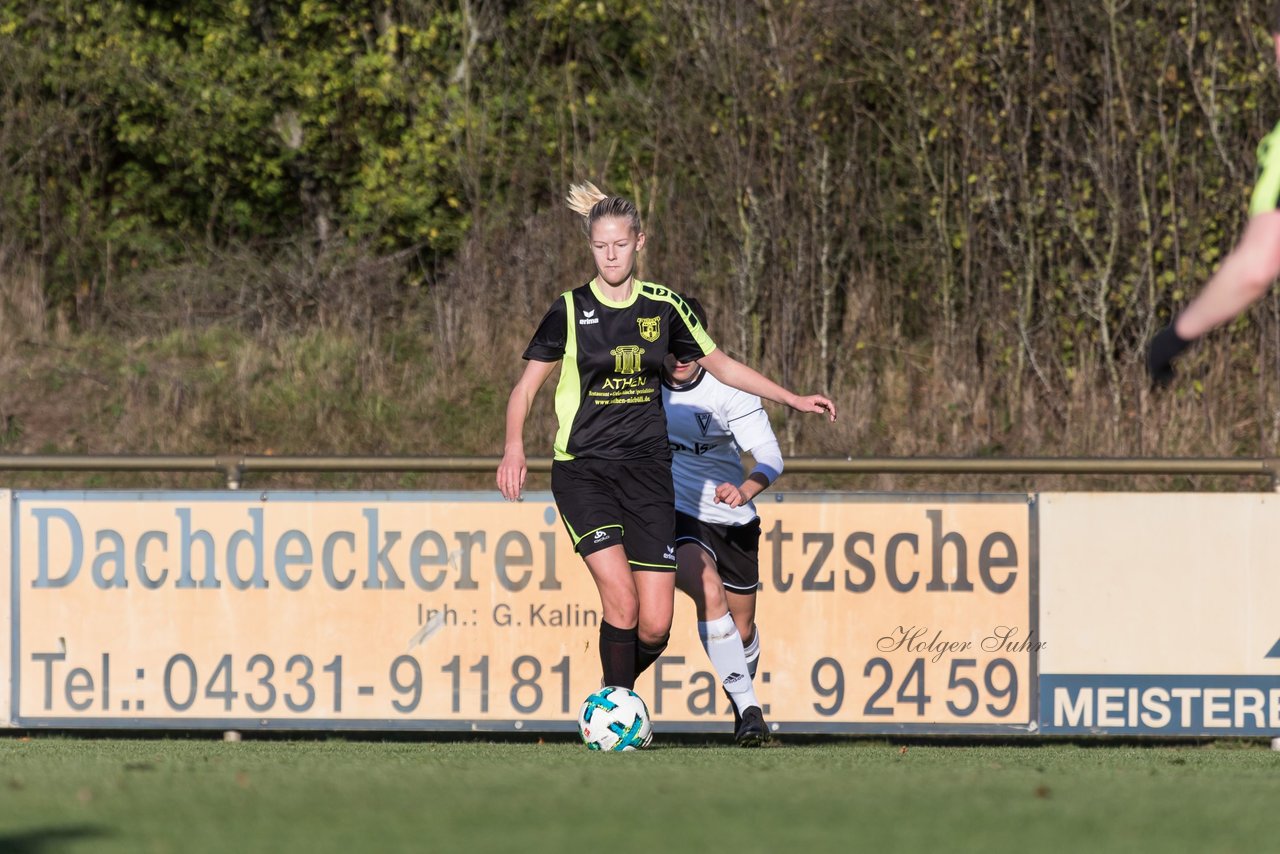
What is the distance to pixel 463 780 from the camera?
502cm

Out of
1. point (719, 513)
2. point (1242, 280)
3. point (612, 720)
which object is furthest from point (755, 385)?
point (1242, 280)

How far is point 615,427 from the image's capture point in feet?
22.6

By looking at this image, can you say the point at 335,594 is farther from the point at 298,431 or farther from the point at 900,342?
the point at 900,342

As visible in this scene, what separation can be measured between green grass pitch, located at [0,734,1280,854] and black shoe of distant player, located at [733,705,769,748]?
4.16 feet

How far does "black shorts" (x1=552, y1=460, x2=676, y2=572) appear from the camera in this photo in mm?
6816

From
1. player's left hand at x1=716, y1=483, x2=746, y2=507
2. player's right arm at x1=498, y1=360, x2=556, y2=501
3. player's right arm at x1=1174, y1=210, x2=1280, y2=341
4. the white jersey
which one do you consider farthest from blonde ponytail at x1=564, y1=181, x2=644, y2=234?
player's right arm at x1=1174, y1=210, x2=1280, y2=341

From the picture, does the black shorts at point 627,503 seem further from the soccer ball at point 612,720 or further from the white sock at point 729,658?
the white sock at point 729,658

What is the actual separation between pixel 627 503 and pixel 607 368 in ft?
1.80

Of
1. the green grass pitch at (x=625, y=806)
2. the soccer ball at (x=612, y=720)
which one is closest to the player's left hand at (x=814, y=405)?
the soccer ball at (x=612, y=720)

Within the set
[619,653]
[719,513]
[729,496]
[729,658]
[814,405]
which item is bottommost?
[729,658]

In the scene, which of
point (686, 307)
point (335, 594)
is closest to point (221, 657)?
point (335, 594)

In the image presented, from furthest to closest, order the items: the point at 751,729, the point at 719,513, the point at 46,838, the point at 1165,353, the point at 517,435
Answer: the point at 719,513 → the point at 751,729 → the point at 517,435 → the point at 1165,353 → the point at 46,838

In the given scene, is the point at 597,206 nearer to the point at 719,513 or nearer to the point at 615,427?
the point at 615,427

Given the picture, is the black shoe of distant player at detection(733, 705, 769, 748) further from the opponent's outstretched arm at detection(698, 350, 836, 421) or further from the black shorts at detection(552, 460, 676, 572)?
the opponent's outstretched arm at detection(698, 350, 836, 421)
